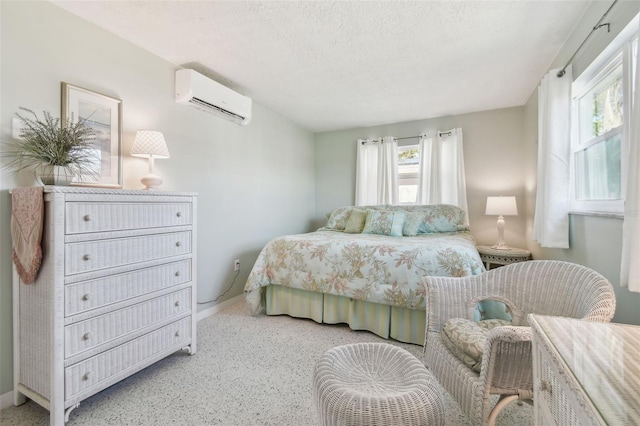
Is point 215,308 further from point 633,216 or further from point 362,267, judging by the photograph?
point 633,216

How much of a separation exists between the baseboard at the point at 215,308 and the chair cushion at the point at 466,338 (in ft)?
7.26

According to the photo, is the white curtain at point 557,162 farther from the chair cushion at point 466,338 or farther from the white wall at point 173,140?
the white wall at point 173,140

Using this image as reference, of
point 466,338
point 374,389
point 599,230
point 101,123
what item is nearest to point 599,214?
point 599,230

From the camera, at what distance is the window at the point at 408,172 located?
4176mm

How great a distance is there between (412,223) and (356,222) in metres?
0.68

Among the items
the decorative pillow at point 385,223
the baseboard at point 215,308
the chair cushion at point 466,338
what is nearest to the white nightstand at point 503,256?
the decorative pillow at point 385,223

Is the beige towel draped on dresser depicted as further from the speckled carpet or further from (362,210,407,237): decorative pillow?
(362,210,407,237): decorative pillow

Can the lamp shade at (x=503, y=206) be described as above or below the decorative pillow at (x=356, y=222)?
above

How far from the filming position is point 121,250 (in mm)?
1596

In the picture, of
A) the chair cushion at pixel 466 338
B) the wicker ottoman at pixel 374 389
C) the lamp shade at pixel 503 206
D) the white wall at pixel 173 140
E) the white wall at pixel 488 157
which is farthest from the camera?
the white wall at pixel 488 157

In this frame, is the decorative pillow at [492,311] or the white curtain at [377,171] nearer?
the decorative pillow at [492,311]

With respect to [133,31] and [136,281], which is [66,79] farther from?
[136,281]

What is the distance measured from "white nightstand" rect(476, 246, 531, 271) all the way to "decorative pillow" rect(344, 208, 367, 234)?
4.55ft

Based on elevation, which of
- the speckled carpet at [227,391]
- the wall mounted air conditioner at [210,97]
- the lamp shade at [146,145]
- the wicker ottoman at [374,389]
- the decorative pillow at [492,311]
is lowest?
the speckled carpet at [227,391]
